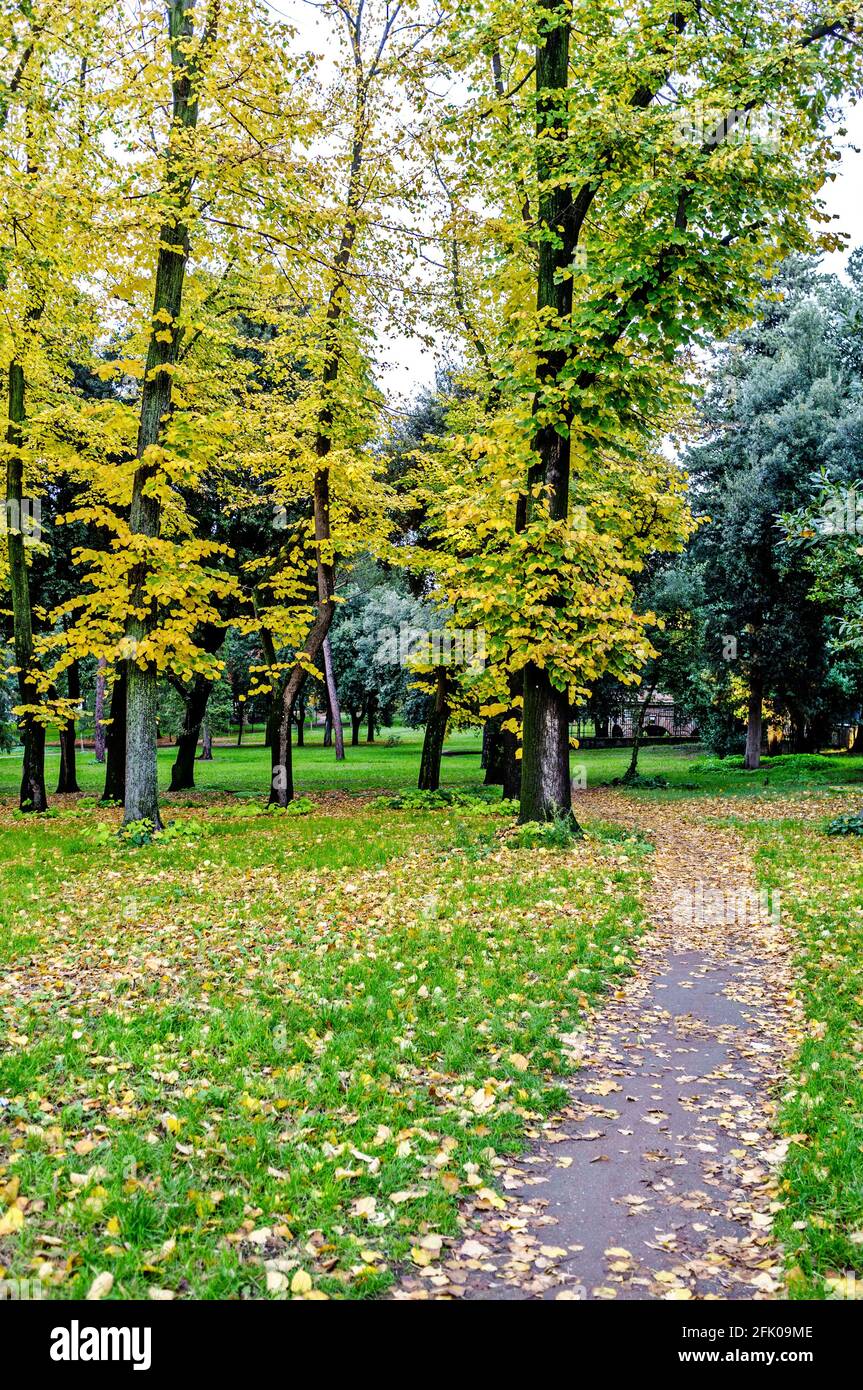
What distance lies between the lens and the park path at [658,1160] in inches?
140

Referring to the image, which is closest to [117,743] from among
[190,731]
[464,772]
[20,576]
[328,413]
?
[20,576]

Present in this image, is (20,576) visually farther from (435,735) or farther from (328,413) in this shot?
(435,735)

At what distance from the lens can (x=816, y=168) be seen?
37.9ft

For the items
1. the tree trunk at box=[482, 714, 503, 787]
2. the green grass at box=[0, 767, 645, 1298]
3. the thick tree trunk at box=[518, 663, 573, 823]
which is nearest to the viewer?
the green grass at box=[0, 767, 645, 1298]

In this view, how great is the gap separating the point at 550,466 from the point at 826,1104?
9561mm

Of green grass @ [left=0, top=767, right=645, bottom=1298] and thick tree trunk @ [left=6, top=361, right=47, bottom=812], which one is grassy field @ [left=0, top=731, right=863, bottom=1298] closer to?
green grass @ [left=0, top=767, right=645, bottom=1298]

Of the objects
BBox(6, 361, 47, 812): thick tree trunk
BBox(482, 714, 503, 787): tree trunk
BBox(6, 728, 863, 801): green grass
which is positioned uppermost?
BBox(6, 361, 47, 812): thick tree trunk

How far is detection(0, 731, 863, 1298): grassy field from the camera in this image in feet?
12.0

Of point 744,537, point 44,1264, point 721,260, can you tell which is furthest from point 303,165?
point 744,537

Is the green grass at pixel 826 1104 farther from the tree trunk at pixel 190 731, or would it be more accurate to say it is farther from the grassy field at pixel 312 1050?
the tree trunk at pixel 190 731

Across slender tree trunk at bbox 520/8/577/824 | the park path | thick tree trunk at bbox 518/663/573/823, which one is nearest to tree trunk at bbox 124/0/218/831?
slender tree trunk at bbox 520/8/577/824

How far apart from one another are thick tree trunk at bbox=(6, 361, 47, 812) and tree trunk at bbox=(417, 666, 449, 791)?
28.3 ft
